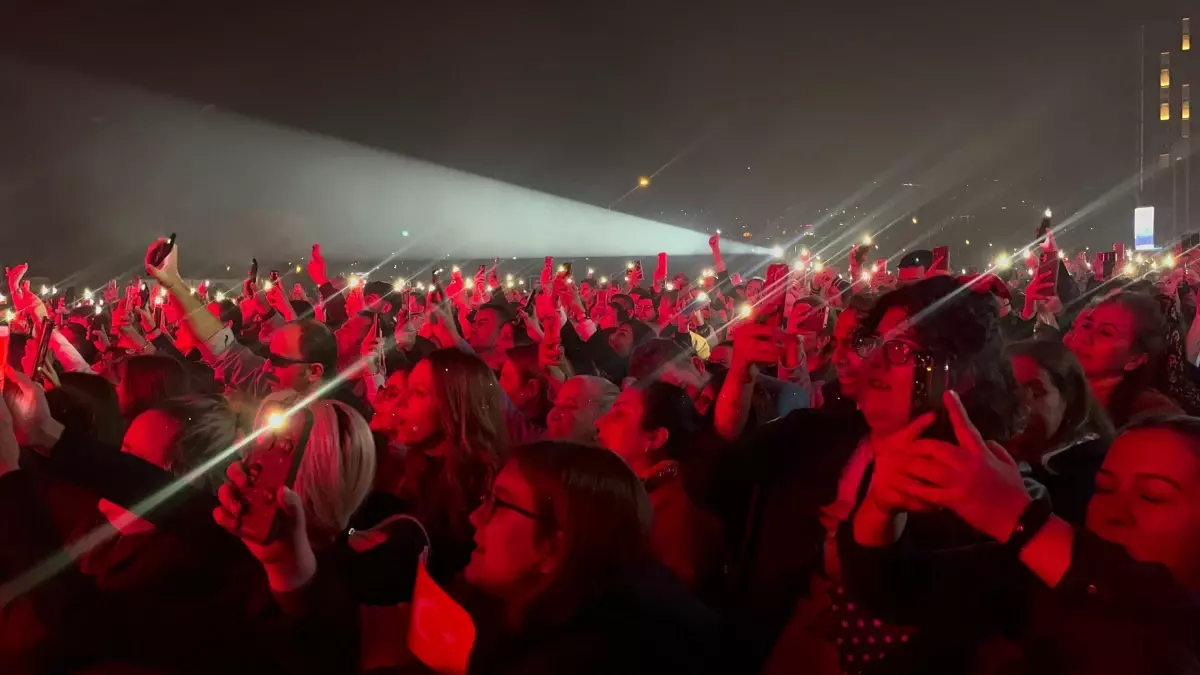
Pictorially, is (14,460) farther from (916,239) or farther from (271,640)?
(916,239)

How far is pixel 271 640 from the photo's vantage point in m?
2.16

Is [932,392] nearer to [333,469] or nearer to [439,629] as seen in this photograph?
[439,629]

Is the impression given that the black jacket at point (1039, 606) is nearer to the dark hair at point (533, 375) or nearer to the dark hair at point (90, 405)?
the dark hair at point (90, 405)

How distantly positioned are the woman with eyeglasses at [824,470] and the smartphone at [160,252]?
4.17 metres

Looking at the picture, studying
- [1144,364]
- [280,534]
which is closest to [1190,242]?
[1144,364]

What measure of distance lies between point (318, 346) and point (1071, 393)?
359 cm

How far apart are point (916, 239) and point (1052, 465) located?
4299 centimetres

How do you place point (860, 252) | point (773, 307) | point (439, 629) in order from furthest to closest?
point (860, 252) → point (773, 307) → point (439, 629)

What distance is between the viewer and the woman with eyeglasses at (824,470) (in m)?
1.95

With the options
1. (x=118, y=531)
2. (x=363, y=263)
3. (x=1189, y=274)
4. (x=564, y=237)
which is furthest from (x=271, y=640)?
(x=564, y=237)

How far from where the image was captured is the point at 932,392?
5.53 ft

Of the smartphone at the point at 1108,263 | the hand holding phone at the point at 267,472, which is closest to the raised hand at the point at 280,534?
the hand holding phone at the point at 267,472

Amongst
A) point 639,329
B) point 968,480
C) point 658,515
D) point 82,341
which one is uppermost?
point 968,480

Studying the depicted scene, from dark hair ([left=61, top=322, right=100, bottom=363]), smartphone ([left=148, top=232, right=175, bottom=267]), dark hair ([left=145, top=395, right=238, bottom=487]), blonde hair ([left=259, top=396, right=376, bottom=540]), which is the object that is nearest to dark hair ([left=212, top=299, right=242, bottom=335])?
dark hair ([left=61, top=322, right=100, bottom=363])
